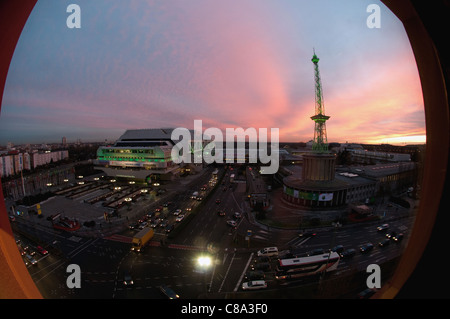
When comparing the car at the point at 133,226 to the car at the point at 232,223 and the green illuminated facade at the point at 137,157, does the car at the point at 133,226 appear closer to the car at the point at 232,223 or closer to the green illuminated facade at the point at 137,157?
the car at the point at 232,223

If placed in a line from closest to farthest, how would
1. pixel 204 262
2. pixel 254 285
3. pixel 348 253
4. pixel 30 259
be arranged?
pixel 254 285 → pixel 204 262 → pixel 30 259 → pixel 348 253

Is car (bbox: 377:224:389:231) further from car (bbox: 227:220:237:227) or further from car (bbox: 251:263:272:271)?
car (bbox: 227:220:237:227)

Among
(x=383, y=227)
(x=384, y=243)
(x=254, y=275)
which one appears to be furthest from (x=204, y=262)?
(x=383, y=227)

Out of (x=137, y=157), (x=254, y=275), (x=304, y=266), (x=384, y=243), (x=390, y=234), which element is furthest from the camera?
(x=137, y=157)

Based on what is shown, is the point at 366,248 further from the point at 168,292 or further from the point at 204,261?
the point at 168,292

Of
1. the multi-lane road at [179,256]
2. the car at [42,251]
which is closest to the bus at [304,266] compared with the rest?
the multi-lane road at [179,256]
